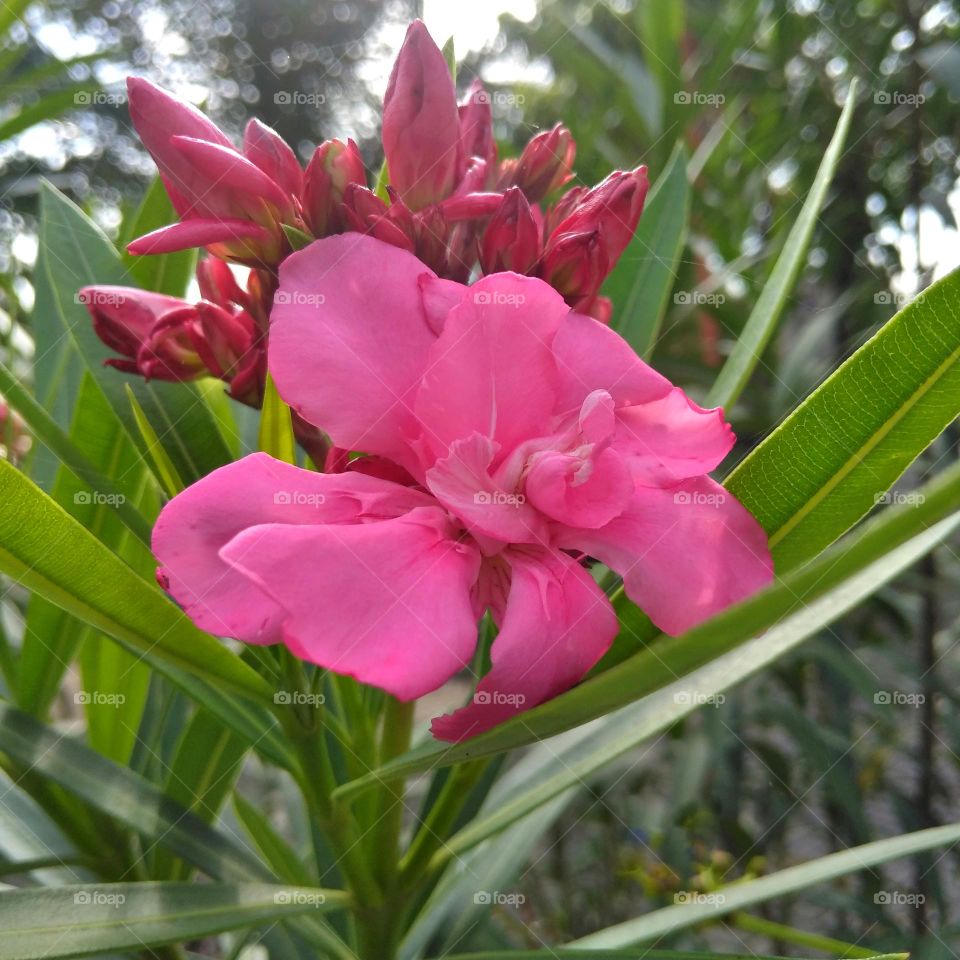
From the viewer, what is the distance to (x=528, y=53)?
264 cm

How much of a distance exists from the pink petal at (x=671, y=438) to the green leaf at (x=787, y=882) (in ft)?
1.45

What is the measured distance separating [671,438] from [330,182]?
27cm

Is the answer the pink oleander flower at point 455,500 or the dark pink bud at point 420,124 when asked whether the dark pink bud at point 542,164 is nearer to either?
the dark pink bud at point 420,124

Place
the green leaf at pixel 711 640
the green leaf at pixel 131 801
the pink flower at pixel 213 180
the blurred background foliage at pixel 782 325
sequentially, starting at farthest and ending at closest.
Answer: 1. the blurred background foliage at pixel 782 325
2. the green leaf at pixel 131 801
3. the pink flower at pixel 213 180
4. the green leaf at pixel 711 640

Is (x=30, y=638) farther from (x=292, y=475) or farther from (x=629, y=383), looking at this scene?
(x=629, y=383)

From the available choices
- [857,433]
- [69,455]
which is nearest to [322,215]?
[69,455]

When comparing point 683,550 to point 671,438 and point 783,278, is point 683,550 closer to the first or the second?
point 671,438

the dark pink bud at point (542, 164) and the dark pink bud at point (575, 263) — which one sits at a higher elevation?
the dark pink bud at point (542, 164)

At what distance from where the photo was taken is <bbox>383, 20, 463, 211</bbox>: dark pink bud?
56 cm

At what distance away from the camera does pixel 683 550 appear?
467mm

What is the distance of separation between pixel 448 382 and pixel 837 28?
162 cm

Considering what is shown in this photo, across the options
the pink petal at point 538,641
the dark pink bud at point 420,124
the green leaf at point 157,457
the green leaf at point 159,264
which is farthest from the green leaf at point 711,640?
the green leaf at point 159,264

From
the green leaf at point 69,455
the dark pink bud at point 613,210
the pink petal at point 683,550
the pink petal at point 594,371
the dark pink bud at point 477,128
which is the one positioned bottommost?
the pink petal at point 683,550

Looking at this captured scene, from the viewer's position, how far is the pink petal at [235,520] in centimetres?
42
